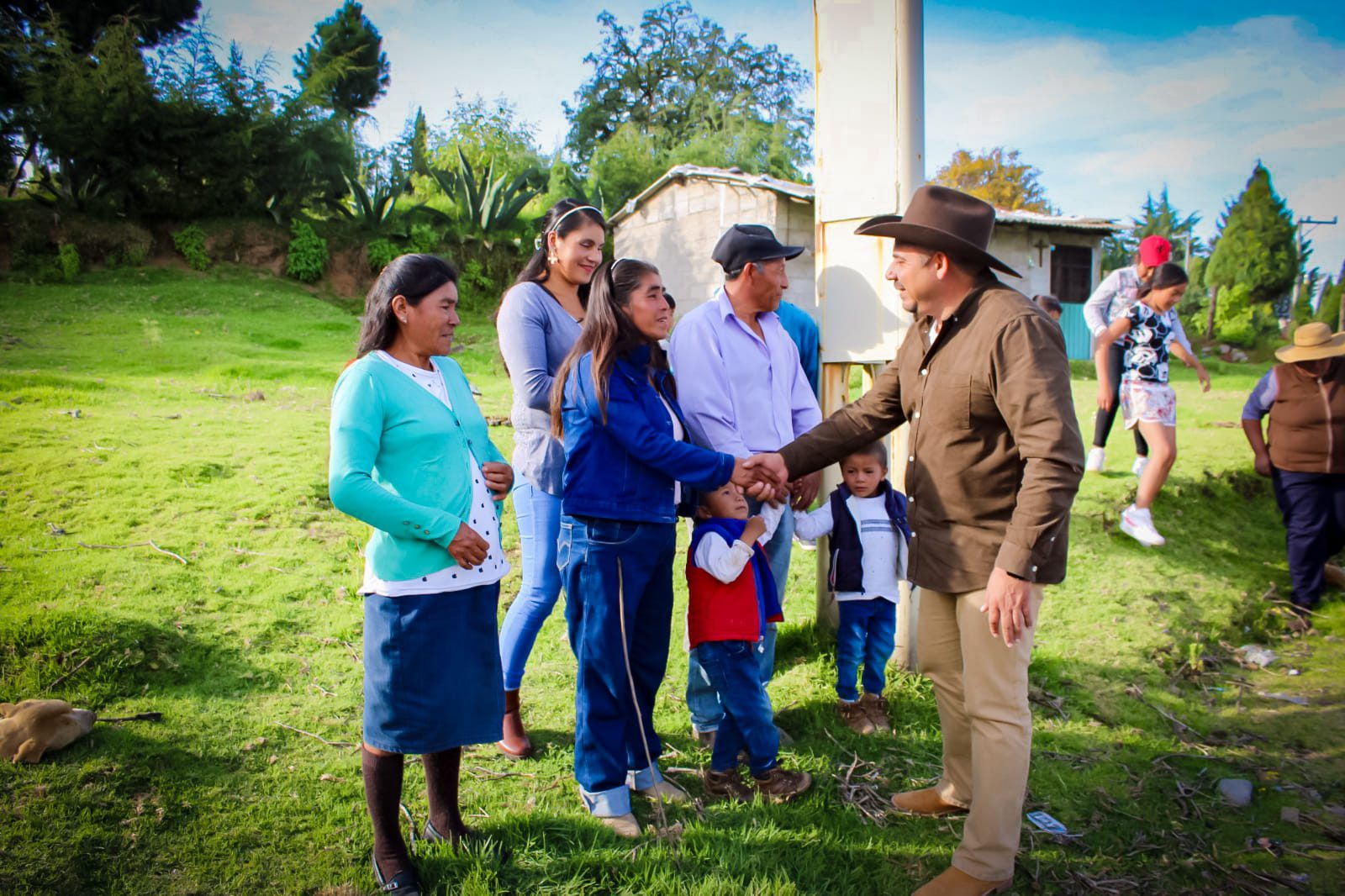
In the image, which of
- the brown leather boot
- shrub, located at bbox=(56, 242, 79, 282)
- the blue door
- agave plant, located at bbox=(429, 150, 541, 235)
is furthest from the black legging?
shrub, located at bbox=(56, 242, 79, 282)

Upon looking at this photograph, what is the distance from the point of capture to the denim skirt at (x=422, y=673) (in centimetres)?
260

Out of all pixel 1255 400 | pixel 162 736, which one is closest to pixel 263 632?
pixel 162 736

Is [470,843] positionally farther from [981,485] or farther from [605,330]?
[981,485]

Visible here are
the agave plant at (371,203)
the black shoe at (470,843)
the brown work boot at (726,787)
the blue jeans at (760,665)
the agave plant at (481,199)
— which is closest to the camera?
the black shoe at (470,843)

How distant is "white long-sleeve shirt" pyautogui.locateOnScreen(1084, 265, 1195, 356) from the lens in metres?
6.87

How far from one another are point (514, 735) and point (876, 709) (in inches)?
67.1

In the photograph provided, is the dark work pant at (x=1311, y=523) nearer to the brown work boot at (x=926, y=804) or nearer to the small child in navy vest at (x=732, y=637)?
the brown work boot at (x=926, y=804)

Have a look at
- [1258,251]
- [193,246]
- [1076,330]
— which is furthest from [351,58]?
[1258,251]

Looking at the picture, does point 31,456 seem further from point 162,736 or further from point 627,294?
point 627,294

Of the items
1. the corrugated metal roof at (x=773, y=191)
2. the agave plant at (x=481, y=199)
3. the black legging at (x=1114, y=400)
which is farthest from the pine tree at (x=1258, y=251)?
the black legging at (x=1114, y=400)

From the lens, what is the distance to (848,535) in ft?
13.2

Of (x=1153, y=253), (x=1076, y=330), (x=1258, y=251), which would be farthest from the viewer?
(x=1258, y=251)

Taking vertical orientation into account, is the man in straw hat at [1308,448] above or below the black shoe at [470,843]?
above

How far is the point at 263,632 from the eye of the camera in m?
4.46
